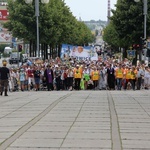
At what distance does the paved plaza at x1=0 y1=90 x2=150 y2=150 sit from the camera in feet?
35.8

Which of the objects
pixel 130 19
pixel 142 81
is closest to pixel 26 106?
pixel 142 81

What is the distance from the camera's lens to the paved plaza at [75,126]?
10.9 m

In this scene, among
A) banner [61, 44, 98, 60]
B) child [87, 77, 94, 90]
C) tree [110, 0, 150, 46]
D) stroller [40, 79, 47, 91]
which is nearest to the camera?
stroller [40, 79, 47, 91]

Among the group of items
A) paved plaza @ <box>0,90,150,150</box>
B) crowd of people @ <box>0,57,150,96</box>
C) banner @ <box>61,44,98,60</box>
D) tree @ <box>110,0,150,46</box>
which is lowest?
paved plaza @ <box>0,90,150,150</box>

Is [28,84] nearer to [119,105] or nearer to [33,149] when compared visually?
[119,105]

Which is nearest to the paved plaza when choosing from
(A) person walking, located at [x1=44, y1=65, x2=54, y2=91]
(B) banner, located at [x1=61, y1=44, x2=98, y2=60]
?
(A) person walking, located at [x1=44, y1=65, x2=54, y2=91]

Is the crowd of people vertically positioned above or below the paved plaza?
above

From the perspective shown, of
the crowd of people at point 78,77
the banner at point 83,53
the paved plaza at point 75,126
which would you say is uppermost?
the banner at point 83,53

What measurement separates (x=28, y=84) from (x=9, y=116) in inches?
630

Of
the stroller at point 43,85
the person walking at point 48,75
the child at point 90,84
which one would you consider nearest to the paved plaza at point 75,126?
the person walking at point 48,75

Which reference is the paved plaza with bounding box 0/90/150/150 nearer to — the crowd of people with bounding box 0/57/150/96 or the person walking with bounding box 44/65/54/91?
the person walking with bounding box 44/65/54/91

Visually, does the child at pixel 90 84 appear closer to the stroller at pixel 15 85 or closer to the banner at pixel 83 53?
the stroller at pixel 15 85

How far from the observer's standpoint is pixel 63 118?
50.6 feet

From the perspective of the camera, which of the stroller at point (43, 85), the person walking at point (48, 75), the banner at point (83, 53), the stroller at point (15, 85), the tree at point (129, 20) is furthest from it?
the tree at point (129, 20)
